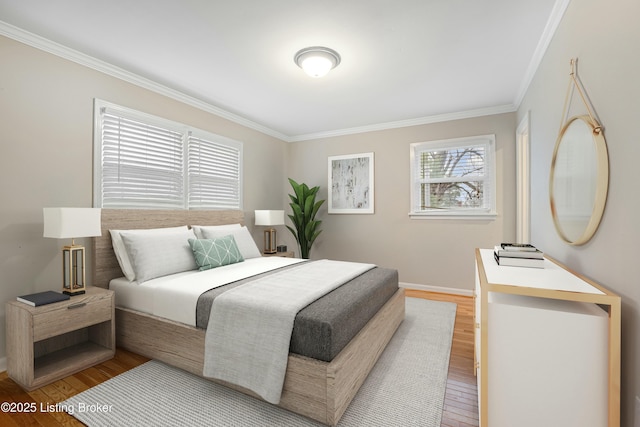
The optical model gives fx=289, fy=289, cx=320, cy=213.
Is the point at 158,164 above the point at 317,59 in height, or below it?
below

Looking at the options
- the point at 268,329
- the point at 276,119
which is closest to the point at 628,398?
the point at 268,329

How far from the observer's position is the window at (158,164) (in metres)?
2.77

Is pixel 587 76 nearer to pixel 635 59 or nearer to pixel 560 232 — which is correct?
pixel 635 59

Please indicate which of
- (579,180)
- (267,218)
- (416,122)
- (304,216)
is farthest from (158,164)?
(579,180)

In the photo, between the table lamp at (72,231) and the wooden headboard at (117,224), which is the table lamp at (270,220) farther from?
the table lamp at (72,231)

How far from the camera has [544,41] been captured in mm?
2279

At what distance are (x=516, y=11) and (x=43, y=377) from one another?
4.08 meters

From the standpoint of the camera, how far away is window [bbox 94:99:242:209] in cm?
277

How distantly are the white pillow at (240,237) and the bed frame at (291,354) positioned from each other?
0.39 metres

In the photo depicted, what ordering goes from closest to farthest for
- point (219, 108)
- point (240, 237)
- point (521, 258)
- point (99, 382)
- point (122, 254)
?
point (521, 258) → point (99, 382) → point (122, 254) → point (240, 237) → point (219, 108)

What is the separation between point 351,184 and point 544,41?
9.78ft

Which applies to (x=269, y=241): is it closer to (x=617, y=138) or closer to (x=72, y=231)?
(x=72, y=231)

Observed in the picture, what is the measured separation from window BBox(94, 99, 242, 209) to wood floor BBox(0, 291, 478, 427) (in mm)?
1445

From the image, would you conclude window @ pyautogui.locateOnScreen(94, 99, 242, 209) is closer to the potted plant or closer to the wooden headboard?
the wooden headboard
